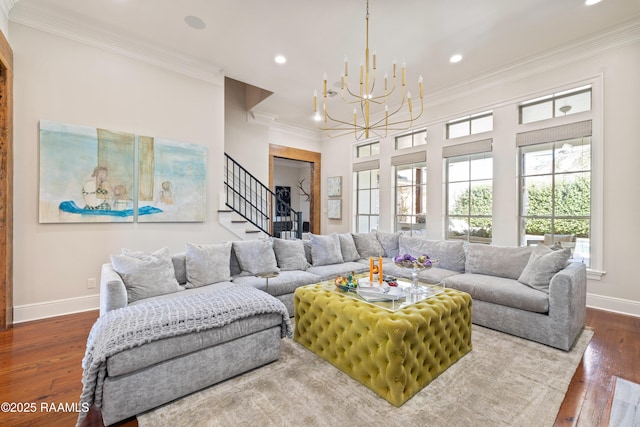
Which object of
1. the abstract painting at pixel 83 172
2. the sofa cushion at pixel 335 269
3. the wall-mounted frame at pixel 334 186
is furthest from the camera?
the wall-mounted frame at pixel 334 186

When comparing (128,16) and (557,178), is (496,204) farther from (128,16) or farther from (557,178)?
(128,16)

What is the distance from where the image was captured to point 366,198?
6.79m

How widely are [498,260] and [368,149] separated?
4054 mm

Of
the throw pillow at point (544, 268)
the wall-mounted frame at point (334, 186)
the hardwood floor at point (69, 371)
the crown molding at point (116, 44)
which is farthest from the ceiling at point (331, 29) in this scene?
the hardwood floor at point (69, 371)

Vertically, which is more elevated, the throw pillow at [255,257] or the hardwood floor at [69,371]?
the throw pillow at [255,257]

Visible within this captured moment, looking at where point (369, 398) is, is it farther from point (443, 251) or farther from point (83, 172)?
point (83, 172)

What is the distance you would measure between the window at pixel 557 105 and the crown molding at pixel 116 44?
477 cm

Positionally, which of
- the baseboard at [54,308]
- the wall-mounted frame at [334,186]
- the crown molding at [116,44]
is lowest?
the baseboard at [54,308]

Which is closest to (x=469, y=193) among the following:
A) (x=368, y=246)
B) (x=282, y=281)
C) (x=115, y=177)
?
(x=368, y=246)

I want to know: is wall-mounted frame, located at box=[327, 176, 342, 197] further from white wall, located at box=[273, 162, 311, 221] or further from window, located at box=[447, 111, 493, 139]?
white wall, located at box=[273, 162, 311, 221]

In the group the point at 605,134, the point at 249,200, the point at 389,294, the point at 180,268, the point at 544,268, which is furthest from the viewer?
the point at 249,200

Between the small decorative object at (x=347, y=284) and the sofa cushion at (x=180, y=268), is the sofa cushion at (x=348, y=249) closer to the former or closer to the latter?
the small decorative object at (x=347, y=284)

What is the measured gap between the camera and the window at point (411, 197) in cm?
557

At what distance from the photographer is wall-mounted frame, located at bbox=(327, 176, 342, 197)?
23.6 ft
